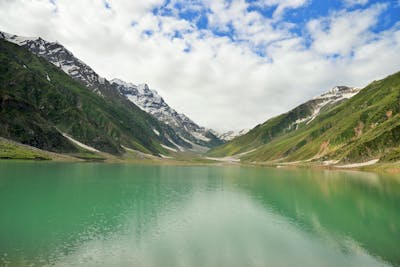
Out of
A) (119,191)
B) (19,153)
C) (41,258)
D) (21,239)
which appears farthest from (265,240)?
(19,153)

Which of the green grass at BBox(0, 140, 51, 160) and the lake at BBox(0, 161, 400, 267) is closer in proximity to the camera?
the lake at BBox(0, 161, 400, 267)

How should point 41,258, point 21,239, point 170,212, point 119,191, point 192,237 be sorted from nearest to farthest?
1. point 41,258
2. point 21,239
3. point 192,237
4. point 170,212
5. point 119,191

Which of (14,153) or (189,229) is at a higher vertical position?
(14,153)

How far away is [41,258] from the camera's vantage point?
29.0 m

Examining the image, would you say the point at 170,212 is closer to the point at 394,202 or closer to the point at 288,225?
the point at 288,225

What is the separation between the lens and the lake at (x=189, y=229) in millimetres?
31734

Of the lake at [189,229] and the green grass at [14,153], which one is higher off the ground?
the green grass at [14,153]

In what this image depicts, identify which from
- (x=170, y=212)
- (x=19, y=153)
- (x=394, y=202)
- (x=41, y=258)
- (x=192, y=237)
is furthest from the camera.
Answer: (x=19, y=153)

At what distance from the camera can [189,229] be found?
44.1 meters

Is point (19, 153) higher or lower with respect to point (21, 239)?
higher

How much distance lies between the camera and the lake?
3173cm

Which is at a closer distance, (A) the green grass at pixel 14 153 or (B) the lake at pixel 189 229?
(B) the lake at pixel 189 229

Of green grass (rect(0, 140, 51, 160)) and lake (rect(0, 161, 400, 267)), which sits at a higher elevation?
green grass (rect(0, 140, 51, 160))

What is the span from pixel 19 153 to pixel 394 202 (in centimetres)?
16930
